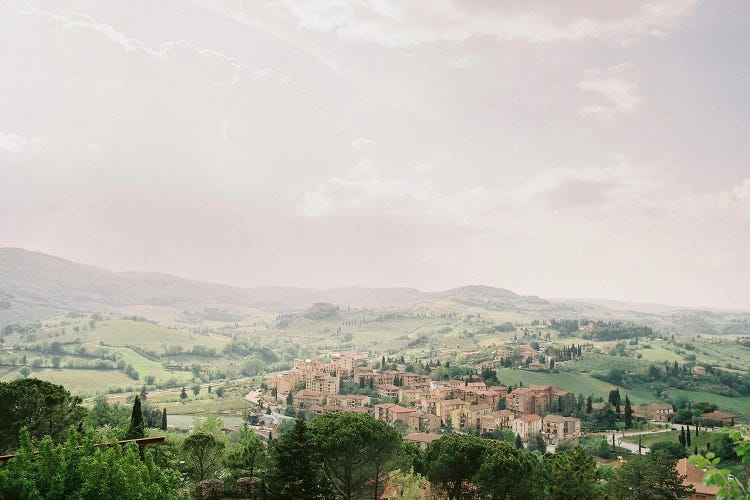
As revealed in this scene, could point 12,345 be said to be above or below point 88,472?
below

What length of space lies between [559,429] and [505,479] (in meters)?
42.9

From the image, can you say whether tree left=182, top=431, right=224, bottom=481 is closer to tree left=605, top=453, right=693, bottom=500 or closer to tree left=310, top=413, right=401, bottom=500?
tree left=310, top=413, right=401, bottom=500

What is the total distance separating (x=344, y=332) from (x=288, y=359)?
5174cm

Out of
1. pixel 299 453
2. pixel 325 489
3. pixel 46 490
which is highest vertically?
pixel 46 490

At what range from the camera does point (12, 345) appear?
414ft

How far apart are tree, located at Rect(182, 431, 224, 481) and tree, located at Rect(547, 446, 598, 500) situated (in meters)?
13.6

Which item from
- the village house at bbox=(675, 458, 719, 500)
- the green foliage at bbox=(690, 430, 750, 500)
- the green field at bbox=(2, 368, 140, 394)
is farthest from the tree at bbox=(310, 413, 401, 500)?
the green field at bbox=(2, 368, 140, 394)

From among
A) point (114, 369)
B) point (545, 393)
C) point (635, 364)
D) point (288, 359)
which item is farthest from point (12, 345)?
point (635, 364)

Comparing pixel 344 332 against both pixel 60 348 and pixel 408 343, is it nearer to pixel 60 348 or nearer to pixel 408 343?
pixel 408 343

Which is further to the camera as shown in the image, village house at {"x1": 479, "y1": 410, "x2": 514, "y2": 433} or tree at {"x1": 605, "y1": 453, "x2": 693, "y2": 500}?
village house at {"x1": 479, "y1": 410, "x2": 514, "y2": 433}

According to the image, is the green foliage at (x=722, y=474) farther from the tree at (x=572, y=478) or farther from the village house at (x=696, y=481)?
the village house at (x=696, y=481)

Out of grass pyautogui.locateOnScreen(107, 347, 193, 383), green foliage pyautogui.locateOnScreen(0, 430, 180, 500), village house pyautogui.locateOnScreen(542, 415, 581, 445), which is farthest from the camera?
grass pyautogui.locateOnScreen(107, 347, 193, 383)

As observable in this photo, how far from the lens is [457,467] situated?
23125mm

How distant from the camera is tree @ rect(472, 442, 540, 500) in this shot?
21.4m
